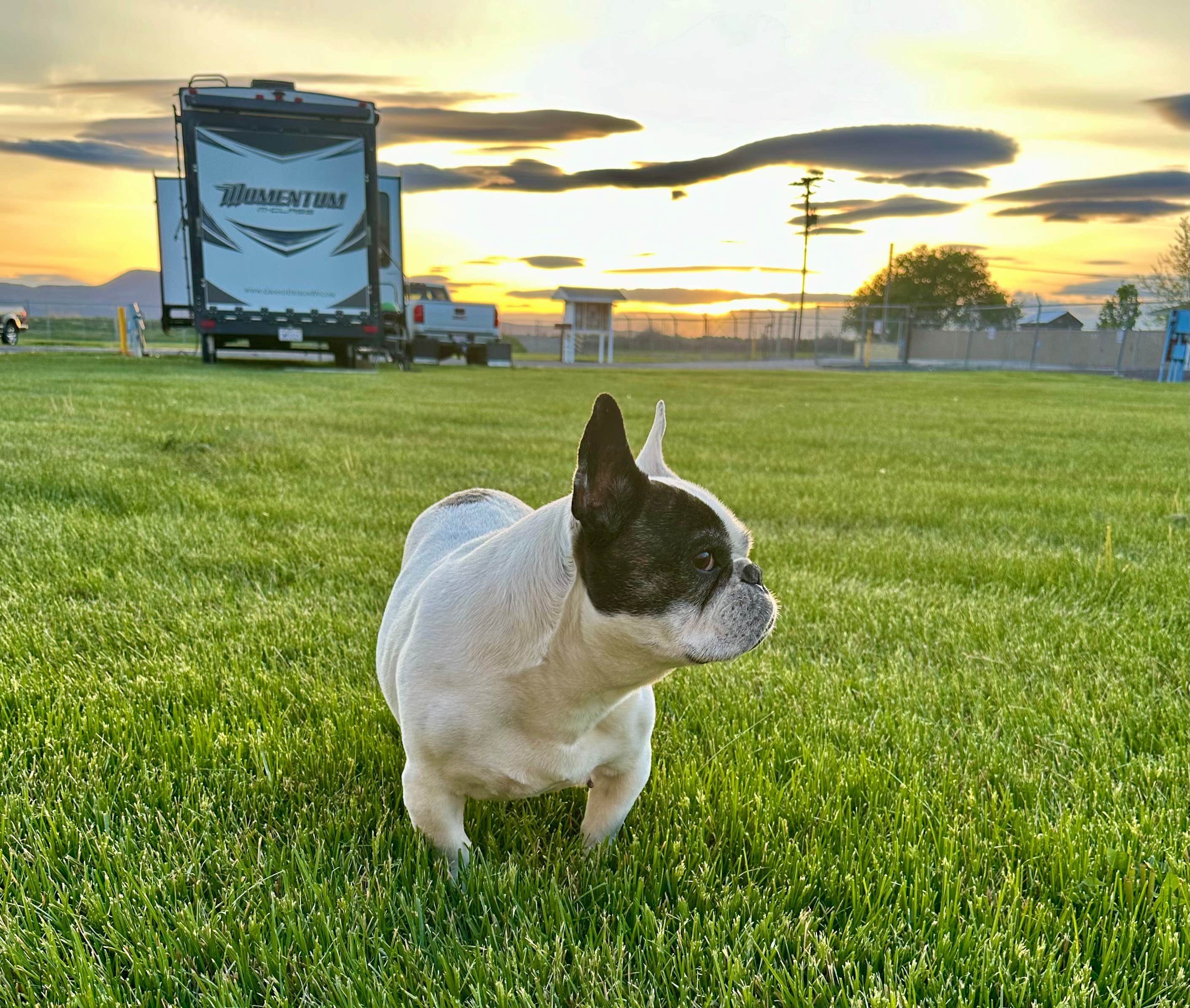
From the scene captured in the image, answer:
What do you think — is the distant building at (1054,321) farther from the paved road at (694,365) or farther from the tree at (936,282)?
the tree at (936,282)

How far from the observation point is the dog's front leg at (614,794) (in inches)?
89.1

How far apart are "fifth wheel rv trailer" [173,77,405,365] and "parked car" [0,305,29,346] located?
17.4m

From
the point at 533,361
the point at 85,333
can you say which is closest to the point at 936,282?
the point at 533,361

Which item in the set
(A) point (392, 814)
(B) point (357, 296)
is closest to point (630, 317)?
(B) point (357, 296)

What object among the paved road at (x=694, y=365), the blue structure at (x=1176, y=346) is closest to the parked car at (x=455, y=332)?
the paved road at (x=694, y=365)

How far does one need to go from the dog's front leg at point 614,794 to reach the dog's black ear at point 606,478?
0.73m

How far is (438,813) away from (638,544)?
0.93m

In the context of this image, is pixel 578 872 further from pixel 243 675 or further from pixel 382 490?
pixel 382 490

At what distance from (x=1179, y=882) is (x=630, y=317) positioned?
2567 inches

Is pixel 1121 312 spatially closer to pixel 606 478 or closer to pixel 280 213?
pixel 280 213

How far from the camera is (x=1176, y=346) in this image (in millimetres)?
31922

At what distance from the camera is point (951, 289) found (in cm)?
9344

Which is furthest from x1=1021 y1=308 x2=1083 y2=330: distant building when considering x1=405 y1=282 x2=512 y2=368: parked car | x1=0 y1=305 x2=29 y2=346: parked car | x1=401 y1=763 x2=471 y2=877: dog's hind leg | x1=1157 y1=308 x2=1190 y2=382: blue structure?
x1=0 y1=305 x2=29 y2=346: parked car

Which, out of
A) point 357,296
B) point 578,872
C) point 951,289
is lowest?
point 578,872
